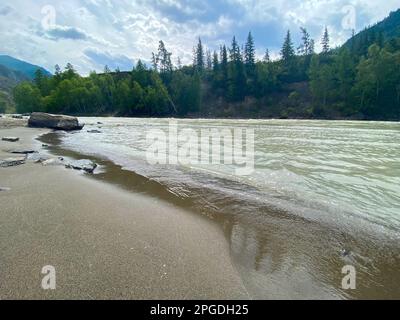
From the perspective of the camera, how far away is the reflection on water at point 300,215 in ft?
9.42

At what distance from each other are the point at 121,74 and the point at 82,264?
127169 millimetres

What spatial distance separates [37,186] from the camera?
19.3 feet

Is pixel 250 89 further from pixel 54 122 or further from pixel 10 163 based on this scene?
pixel 10 163

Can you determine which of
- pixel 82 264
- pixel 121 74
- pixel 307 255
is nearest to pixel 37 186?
pixel 82 264

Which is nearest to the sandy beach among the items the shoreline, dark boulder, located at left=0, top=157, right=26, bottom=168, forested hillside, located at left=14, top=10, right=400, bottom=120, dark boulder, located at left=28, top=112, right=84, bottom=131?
the shoreline

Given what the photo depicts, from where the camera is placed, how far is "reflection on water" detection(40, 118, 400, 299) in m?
2.87

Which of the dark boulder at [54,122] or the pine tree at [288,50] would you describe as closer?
the dark boulder at [54,122]

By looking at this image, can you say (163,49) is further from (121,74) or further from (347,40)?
(347,40)

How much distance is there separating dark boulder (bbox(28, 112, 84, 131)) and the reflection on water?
62.1ft

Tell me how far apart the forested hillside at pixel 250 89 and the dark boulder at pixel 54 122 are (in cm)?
5410

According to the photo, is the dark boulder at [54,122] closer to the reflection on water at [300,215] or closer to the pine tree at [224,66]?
the reflection on water at [300,215]

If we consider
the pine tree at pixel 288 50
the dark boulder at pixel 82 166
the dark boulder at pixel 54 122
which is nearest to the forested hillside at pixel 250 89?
the pine tree at pixel 288 50

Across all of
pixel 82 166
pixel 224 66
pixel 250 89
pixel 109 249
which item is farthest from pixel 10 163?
pixel 224 66

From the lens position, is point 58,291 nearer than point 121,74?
Yes
